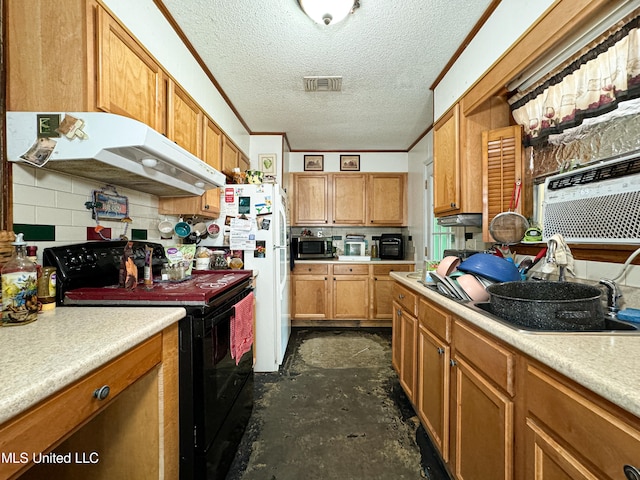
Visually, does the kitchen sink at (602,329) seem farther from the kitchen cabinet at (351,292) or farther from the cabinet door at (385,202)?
the cabinet door at (385,202)

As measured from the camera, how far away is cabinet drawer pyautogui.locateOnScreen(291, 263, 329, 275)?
3.73m

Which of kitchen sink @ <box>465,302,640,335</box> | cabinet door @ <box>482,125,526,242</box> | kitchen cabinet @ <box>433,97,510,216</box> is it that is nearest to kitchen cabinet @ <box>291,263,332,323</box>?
kitchen cabinet @ <box>433,97,510,216</box>

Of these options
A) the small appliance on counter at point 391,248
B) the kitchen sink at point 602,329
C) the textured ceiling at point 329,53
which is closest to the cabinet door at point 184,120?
the textured ceiling at point 329,53

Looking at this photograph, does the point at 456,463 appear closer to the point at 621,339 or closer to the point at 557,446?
the point at 557,446

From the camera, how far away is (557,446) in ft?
2.27

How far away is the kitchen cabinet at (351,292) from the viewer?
3.73m

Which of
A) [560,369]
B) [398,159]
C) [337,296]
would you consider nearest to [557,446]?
[560,369]

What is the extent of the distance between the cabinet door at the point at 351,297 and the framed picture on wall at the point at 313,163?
152 cm

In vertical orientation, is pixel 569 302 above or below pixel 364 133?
below

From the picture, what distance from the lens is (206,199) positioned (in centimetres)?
217

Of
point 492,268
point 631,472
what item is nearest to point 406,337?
point 492,268

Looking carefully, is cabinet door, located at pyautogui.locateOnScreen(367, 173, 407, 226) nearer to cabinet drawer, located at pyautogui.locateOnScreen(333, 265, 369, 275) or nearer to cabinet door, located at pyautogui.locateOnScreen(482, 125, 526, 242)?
cabinet drawer, located at pyautogui.locateOnScreen(333, 265, 369, 275)

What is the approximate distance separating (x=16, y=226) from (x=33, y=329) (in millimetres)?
511

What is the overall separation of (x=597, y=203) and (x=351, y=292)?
279 cm
